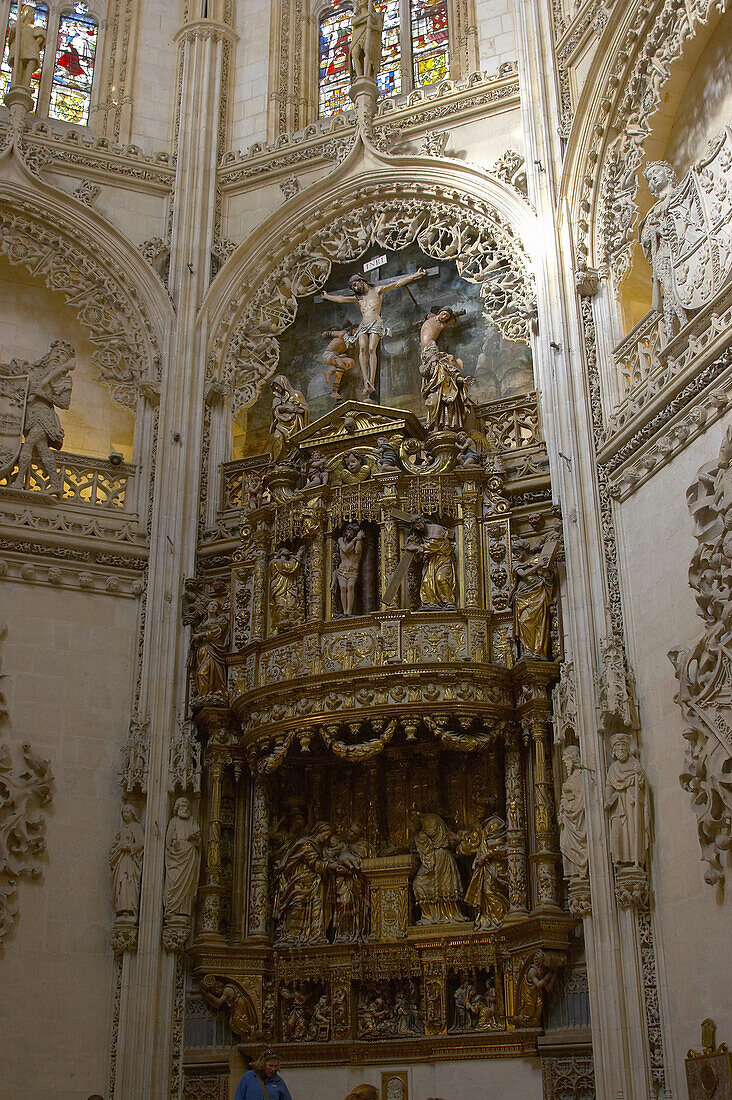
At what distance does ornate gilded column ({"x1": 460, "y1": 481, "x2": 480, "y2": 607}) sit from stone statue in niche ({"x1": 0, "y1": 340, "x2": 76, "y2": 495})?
190 inches

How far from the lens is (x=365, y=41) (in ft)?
54.7

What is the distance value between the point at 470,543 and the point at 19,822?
546 cm

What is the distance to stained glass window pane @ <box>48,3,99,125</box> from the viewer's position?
707 inches

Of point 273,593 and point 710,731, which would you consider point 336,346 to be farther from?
point 710,731

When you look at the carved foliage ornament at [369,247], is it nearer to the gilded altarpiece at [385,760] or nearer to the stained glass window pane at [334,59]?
the gilded altarpiece at [385,760]

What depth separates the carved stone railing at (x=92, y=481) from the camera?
48.9 feet

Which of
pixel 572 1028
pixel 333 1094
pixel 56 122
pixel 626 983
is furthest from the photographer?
pixel 56 122

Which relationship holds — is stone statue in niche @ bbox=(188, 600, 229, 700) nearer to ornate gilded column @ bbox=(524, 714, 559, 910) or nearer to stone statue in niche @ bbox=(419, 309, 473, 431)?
stone statue in niche @ bbox=(419, 309, 473, 431)

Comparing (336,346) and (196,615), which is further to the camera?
(336,346)

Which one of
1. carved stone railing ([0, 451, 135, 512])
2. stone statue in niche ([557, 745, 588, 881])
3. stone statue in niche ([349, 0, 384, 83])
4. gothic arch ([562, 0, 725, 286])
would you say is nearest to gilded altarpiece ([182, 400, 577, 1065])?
stone statue in niche ([557, 745, 588, 881])

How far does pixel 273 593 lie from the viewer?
13859 millimetres

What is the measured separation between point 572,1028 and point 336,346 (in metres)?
8.34

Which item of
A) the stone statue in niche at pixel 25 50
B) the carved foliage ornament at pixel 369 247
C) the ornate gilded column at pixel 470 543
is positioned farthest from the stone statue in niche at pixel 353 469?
the stone statue in niche at pixel 25 50

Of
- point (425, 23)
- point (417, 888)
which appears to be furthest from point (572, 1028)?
point (425, 23)
